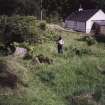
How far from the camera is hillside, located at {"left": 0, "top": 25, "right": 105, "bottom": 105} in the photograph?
46.4ft

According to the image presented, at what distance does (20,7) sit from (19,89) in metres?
32.1

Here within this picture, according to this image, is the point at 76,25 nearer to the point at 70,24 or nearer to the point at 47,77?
the point at 70,24

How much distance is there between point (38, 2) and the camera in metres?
49.7

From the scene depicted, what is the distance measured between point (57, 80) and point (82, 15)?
3434 centimetres

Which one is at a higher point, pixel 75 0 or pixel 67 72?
pixel 75 0

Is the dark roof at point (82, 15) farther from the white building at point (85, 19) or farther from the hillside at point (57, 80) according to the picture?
the hillside at point (57, 80)

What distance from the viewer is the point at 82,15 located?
165 feet

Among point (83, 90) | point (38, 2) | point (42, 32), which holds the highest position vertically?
point (38, 2)

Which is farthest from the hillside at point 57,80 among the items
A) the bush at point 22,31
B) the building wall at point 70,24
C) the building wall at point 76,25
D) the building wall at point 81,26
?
the building wall at point 70,24

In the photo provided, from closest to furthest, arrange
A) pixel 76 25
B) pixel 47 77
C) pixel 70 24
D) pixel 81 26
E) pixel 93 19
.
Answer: pixel 47 77
pixel 81 26
pixel 93 19
pixel 76 25
pixel 70 24

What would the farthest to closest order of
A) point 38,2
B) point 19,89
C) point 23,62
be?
point 38,2, point 23,62, point 19,89

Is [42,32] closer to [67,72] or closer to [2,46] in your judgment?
[2,46]

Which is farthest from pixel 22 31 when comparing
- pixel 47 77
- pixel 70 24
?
pixel 70 24

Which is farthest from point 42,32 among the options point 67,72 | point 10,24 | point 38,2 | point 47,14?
point 47,14
